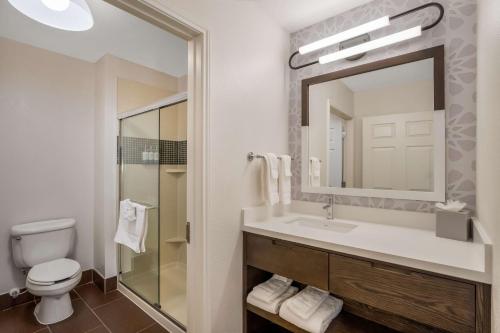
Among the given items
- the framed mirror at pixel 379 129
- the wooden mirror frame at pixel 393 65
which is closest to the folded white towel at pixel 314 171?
the framed mirror at pixel 379 129

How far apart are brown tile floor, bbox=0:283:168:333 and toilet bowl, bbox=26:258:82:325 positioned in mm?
58

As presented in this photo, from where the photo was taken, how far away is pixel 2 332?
1.72 m

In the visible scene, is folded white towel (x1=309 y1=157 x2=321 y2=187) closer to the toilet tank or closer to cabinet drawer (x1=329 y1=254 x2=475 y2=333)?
cabinet drawer (x1=329 y1=254 x2=475 y2=333)

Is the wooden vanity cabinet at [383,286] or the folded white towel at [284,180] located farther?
the folded white towel at [284,180]

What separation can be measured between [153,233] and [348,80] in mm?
2091

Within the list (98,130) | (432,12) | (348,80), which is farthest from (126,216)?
(432,12)

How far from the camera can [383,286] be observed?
1021 mm

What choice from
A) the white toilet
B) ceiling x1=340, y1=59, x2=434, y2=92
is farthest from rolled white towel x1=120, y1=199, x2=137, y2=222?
ceiling x1=340, y1=59, x2=434, y2=92

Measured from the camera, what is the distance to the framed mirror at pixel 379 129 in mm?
1364

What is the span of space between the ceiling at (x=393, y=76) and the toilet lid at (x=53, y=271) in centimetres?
260

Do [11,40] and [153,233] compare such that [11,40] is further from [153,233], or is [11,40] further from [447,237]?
[447,237]

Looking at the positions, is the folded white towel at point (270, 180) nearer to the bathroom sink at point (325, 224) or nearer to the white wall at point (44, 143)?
the bathroom sink at point (325, 224)

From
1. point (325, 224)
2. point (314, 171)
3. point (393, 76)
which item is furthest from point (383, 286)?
point (393, 76)

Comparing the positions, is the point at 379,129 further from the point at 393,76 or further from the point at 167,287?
the point at 167,287
